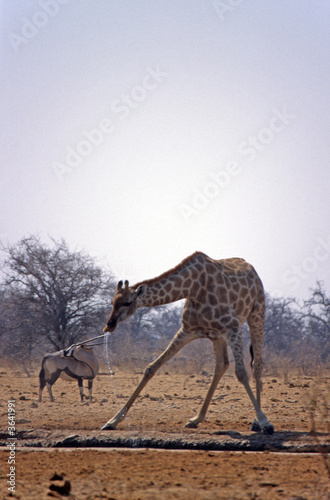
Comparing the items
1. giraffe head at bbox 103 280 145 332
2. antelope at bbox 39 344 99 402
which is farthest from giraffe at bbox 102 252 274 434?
antelope at bbox 39 344 99 402

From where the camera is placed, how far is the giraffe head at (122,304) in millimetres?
7000

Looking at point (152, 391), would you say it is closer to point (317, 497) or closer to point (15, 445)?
point (15, 445)

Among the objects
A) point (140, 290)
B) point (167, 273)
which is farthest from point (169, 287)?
point (140, 290)

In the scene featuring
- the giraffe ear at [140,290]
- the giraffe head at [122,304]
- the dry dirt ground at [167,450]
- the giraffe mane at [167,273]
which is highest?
the giraffe mane at [167,273]

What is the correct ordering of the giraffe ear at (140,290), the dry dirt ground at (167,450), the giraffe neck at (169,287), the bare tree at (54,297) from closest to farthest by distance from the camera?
the dry dirt ground at (167,450), the giraffe ear at (140,290), the giraffe neck at (169,287), the bare tree at (54,297)

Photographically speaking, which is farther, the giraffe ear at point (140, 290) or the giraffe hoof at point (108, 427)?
the giraffe ear at point (140, 290)

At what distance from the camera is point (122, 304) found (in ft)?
23.2

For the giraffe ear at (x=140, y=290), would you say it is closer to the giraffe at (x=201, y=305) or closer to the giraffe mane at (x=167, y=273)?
the giraffe at (x=201, y=305)

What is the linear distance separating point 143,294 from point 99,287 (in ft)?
38.4

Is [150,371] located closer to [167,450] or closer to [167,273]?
[167,273]

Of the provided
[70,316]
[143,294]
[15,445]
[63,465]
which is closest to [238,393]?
[143,294]

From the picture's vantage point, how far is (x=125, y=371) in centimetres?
1733

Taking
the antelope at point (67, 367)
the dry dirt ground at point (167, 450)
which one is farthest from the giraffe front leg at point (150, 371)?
the antelope at point (67, 367)

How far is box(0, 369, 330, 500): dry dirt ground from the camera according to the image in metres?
4.25
